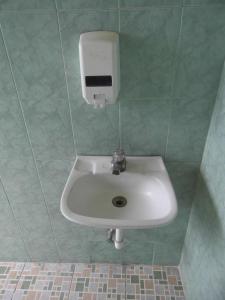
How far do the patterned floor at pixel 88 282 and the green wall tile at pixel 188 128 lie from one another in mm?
946

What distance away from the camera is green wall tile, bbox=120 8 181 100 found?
0.84 m

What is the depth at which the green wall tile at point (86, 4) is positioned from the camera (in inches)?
32.2

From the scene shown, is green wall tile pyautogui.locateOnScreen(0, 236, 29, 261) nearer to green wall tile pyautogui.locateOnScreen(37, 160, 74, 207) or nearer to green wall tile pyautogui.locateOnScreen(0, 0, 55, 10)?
green wall tile pyautogui.locateOnScreen(37, 160, 74, 207)

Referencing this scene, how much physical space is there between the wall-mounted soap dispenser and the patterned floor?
4.21ft

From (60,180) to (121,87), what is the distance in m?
0.63

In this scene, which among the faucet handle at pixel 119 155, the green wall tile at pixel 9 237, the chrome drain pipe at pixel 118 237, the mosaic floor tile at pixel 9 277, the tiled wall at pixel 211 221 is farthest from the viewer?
the mosaic floor tile at pixel 9 277

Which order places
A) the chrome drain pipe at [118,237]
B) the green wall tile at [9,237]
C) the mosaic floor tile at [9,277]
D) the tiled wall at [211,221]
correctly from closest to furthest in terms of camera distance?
1. the tiled wall at [211,221]
2. the chrome drain pipe at [118,237]
3. the green wall tile at [9,237]
4. the mosaic floor tile at [9,277]

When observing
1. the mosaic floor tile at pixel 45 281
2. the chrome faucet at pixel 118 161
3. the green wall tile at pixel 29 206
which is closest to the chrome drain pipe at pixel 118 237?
the chrome faucet at pixel 118 161

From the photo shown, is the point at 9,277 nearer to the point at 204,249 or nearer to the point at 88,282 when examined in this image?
the point at 88,282

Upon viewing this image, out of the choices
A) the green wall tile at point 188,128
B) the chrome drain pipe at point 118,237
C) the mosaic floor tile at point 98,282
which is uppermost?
the green wall tile at point 188,128

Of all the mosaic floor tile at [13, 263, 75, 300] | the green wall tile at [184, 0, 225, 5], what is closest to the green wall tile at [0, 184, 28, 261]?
the mosaic floor tile at [13, 263, 75, 300]

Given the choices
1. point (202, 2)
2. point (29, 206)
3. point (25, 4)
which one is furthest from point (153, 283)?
point (25, 4)

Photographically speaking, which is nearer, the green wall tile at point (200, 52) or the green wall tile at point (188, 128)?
the green wall tile at point (200, 52)

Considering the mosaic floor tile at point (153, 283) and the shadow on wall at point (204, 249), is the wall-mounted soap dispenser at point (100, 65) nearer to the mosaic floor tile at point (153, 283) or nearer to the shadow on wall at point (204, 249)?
the shadow on wall at point (204, 249)
